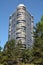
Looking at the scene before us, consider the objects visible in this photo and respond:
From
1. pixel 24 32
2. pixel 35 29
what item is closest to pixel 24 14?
pixel 24 32

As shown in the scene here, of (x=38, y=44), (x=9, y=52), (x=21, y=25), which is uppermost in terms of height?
(x=21, y=25)

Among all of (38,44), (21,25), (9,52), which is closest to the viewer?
(38,44)

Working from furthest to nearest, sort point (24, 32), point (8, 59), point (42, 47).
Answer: point (24, 32), point (8, 59), point (42, 47)

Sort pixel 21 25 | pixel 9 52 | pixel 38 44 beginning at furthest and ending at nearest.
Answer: pixel 21 25 → pixel 9 52 → pixel 38 44

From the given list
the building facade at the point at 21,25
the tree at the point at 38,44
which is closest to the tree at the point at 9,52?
the tree at the point at 38,44

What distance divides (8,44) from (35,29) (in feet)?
65.3

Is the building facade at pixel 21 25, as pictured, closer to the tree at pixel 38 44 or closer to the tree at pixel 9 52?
the tree at pixel 9 52

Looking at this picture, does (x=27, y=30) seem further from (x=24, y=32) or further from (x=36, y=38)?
(x=36, y=38)

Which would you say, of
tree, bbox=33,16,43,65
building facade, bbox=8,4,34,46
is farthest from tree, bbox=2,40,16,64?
building facade, bbox=8,4,34,46

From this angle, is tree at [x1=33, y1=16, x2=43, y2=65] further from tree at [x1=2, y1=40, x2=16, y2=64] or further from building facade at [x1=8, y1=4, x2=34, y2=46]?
building facade at [x1=8, y1=4, x2=34, y2=46]

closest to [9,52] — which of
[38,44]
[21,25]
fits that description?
[38,44]

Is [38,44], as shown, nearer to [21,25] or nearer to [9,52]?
[9,52]

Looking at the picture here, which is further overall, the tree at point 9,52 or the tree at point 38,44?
the tree at point 9,52

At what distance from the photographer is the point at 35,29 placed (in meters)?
49.8
